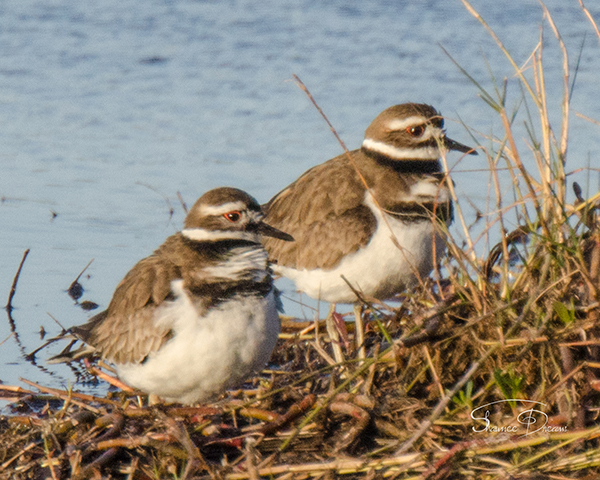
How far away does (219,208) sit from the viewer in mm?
4840

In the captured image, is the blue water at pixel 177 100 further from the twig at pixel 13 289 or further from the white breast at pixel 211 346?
the white breast at pixel 211 346

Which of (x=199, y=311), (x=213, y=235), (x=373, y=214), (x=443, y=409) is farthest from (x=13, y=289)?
(x=443, y=409)

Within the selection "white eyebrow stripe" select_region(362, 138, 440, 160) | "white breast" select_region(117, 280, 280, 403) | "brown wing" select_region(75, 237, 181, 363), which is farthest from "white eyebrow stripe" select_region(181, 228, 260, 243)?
"white eyebrow stripe" select_region(362, 138, 440, 160)

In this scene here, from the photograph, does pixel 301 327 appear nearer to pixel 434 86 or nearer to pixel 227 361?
pixel 227 361

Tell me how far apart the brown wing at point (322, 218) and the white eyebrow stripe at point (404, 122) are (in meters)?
0.35

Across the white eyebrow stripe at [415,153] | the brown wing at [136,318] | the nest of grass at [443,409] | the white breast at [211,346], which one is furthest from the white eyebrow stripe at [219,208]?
the white eyebrow stripe at [415,153]

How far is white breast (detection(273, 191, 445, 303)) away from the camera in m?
5.44

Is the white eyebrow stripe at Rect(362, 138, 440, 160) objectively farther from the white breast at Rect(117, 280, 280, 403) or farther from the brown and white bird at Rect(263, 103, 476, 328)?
the white breast at Rect(117, 280, 280, 403)

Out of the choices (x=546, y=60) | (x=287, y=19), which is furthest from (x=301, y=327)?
(x=287, y=19)

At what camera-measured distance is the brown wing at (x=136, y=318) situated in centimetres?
465

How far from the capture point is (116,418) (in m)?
4.28

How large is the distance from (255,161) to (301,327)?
8.57 feet

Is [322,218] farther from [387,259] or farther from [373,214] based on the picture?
[387,259]

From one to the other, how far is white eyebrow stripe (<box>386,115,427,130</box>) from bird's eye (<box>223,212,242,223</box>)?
57.0 inches
